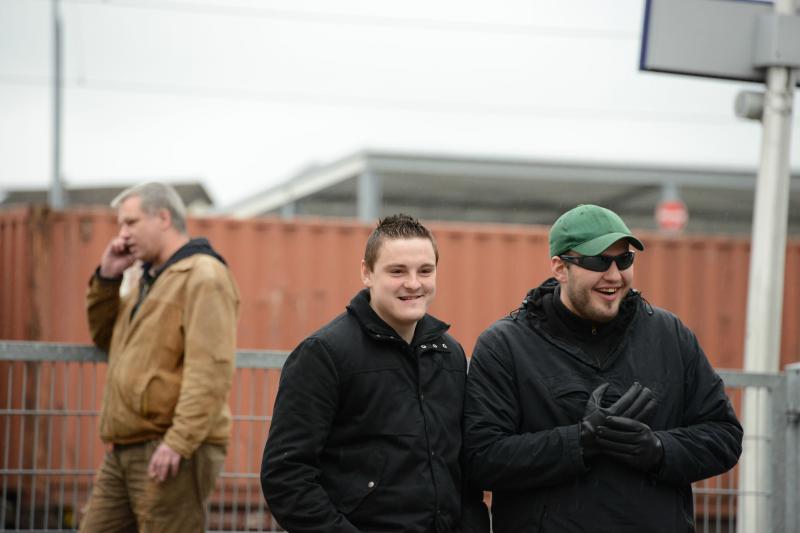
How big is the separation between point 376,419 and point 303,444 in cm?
21

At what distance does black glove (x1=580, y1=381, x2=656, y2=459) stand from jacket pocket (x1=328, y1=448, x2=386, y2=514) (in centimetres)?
56

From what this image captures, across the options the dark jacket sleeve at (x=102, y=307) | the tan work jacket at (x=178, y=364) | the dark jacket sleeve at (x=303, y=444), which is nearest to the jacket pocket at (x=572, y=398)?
the dark jacket sleeve at (x=303, y=444)

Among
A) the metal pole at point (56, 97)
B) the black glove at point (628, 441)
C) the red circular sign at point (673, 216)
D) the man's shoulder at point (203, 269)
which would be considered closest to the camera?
the black glove at point (628, 441)

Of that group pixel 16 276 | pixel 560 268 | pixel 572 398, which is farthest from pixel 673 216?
pixel 572 398

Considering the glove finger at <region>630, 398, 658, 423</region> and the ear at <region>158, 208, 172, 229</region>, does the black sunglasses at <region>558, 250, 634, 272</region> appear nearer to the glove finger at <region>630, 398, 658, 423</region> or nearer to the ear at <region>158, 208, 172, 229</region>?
the glove finger at <region>630, 398, 658, 423</region>

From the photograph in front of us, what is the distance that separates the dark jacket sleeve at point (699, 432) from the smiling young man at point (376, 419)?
0.58 meters

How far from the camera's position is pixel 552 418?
2723mm

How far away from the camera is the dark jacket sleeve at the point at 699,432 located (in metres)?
2.63

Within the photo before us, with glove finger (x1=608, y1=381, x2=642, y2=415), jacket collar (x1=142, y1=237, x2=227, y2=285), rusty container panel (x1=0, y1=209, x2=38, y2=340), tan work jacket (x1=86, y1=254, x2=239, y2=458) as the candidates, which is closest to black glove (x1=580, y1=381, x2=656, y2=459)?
glove finger (x1=608, y1=381, x2=642, y2=415)

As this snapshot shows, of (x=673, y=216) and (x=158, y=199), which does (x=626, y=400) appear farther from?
(x=673, y=216)

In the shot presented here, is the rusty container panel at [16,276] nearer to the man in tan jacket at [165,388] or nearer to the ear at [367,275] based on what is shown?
the man in tan jacket at [165,388]

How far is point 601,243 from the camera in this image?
8.89 ft

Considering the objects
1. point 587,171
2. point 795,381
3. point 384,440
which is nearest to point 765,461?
point 795,381

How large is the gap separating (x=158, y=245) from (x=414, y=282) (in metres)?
1.71
